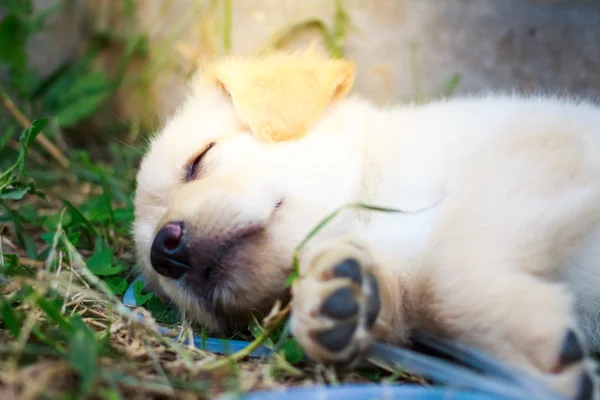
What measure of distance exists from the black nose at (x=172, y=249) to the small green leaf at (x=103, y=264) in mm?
653

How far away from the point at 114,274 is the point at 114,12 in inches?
108

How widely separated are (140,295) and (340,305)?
1.10m

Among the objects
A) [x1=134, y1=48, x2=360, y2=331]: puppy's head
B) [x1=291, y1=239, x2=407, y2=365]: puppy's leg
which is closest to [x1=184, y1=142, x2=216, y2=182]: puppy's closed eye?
[x1=134, y1=48, x2=360, y2=331]: puppy's head

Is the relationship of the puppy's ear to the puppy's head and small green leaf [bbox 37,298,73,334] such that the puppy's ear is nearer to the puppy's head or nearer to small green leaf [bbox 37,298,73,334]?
the puppy's head

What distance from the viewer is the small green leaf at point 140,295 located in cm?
242

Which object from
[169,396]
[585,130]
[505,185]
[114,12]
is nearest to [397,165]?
[505,185]

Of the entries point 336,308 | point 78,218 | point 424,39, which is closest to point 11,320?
point 336,308

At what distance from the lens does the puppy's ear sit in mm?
2393

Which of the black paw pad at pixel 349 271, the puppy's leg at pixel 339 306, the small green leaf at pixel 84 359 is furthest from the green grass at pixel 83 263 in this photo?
the black paw pad at pixel 349 271

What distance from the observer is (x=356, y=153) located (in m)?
2.44

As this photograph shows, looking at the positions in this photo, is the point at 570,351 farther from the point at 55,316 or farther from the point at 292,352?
the point at 55,316

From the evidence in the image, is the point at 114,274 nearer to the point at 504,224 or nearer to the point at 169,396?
the point at 169,396

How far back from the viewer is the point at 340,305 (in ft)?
5.49

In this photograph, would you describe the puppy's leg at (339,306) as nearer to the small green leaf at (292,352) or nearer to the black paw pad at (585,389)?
the small green leaf at (292,352)
